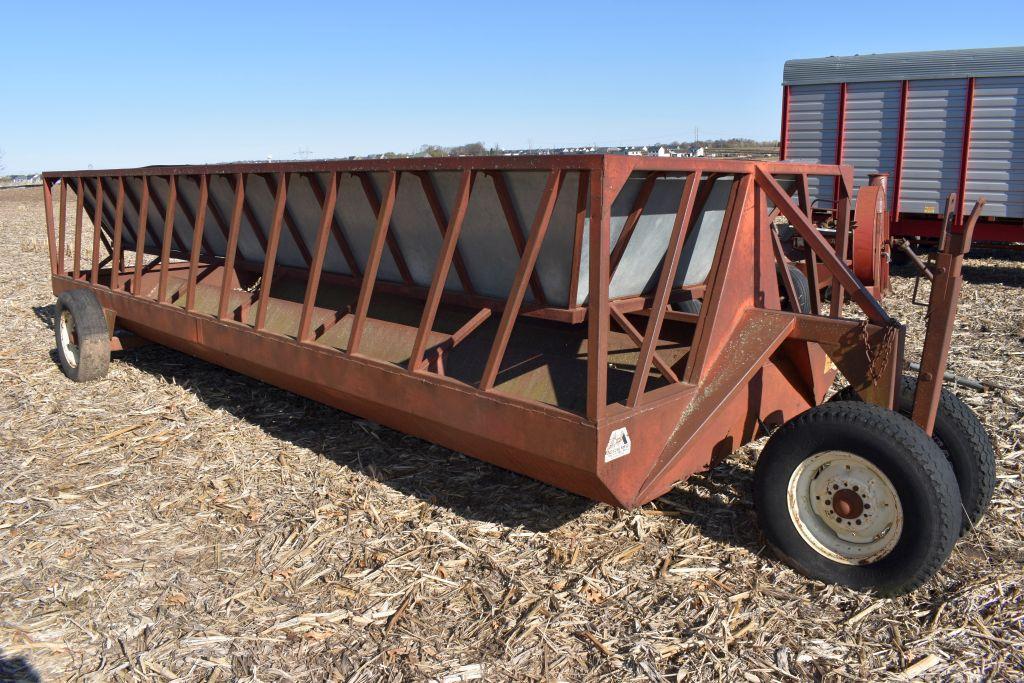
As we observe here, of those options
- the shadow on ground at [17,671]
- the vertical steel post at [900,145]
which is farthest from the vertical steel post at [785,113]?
the shadow on ground at [17,671]

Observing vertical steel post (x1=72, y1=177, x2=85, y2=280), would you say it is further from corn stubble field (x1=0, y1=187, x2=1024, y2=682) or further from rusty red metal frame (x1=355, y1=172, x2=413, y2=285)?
rusty red metal frame (x1=355, y1=172, x2=413, y2=285)

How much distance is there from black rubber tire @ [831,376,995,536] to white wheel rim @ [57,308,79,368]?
20.5ft

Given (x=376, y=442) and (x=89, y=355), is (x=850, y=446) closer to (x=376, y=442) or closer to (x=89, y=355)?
(x=376, y=442)

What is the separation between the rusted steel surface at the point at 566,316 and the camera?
337 cm

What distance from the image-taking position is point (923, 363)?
3381mm

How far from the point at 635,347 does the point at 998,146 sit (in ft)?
29.5

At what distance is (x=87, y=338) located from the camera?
664cm

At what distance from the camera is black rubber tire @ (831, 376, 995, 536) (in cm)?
365

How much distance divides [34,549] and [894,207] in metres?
11.5

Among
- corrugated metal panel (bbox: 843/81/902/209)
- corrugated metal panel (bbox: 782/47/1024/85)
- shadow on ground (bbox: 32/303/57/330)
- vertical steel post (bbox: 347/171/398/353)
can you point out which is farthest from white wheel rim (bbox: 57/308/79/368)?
corrugated metal panel (bbox: 782/47/1024/85)

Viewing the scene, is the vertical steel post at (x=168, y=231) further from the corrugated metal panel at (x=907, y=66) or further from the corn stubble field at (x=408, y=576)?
the corrugated metal panel at (x=907, y=66)

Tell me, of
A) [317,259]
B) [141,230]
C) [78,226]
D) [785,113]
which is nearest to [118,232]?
[141,230]

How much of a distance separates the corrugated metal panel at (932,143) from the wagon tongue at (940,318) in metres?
9.13

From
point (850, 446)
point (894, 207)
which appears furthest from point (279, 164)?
point (894, 207)
